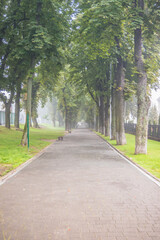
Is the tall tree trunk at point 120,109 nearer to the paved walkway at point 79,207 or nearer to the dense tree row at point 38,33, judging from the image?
the dense tree row at point 38,33

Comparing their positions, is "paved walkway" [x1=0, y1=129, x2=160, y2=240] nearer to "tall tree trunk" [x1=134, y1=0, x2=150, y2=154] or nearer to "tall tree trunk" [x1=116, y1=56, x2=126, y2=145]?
"tall tree trunk" [x1=134, y1=0, x2=150, y2=154]

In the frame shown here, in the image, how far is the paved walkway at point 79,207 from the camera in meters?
3.90

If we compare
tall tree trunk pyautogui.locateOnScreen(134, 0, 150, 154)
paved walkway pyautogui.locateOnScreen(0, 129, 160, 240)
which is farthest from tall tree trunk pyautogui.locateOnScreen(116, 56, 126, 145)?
paved walkway pyautogui.locateOnScreen(0, 129, 160, 240)

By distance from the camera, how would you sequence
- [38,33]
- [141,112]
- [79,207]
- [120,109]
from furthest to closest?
[120,109] < [38,33] < [141,112] < [79,207]

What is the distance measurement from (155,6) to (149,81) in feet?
28.3

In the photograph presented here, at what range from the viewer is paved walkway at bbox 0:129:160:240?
390cm

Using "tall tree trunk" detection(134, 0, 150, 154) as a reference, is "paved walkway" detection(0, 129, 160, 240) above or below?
below

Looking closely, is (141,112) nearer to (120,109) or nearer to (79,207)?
(120,109)

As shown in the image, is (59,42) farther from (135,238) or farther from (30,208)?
(135,238)

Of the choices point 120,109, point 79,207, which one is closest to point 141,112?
point 120,109

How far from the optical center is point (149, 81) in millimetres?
21969

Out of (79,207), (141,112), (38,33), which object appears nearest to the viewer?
(79,207)

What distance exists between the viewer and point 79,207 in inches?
200

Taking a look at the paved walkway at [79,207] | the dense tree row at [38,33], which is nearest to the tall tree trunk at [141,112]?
the dense tree row at [38,33]
